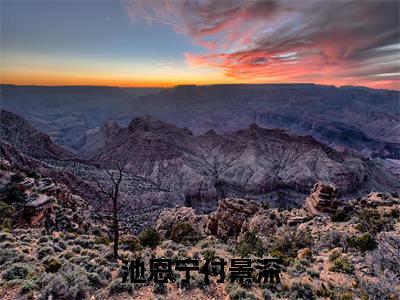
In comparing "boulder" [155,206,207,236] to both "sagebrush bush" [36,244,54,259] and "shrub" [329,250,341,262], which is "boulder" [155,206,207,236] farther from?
"sagebrush bush" [36,244,54,259]

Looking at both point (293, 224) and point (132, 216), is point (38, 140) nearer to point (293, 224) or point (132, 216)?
point (132, 216)

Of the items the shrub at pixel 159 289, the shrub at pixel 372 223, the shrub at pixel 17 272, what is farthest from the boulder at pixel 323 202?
the shrub at pixel 17 272

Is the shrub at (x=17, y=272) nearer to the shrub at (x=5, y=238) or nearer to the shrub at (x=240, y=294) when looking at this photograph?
the shrub at (x=5, y=238)

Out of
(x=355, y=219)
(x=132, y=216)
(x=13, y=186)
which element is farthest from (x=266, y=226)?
(x=132, y=216)

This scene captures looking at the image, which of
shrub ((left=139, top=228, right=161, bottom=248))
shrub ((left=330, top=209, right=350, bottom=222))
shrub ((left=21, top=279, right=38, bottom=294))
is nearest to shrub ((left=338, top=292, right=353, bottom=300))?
shrub ((left=21, top=279, right=38, bottom=294))

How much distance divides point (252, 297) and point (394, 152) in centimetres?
23218

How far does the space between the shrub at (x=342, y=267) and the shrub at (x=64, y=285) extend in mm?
12524

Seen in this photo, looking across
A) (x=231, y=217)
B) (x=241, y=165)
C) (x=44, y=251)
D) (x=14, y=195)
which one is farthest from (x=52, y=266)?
(x=241, y=165)

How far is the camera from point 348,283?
13.1 m

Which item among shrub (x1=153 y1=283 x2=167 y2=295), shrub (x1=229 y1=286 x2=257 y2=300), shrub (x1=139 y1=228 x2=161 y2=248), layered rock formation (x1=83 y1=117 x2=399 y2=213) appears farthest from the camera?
layered rock formation (x1=83 y1=117 x2=399 y2=213)

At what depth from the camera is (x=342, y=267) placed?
14.8 metres

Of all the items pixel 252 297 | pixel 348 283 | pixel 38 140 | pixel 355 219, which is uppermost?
pixel 252 297

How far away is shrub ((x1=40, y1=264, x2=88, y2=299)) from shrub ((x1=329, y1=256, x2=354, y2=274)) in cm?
1252

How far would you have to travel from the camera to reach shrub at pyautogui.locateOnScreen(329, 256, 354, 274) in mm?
14551
